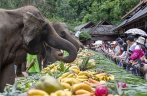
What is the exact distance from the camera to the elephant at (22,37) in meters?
6.81

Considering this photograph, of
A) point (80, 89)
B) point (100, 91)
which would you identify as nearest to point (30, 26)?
point (80, 89)

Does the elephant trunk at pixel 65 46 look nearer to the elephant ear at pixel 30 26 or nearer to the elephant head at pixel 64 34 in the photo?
the elephant ear at pixel 30 26

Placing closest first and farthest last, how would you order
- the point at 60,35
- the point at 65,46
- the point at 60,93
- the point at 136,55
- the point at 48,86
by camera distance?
the point at 60,93 → the point at 48,86 → the point at 65,46 → the point at 136,55 → the point at 60,35

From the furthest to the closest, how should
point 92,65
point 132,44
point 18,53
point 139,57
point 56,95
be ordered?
point 132,44 → point 139,57 → point 18,53 → point 92,65 → point 56,95

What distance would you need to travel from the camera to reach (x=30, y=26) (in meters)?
6.84

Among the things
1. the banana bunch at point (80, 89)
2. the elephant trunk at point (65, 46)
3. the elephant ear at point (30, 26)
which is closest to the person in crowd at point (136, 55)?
the elephant trunk at point (65, 46)

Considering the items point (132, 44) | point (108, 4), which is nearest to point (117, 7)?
point (108, 4)

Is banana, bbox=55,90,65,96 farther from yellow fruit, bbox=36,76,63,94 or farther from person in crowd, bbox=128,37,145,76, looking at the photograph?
person in crowd, bbox=128,37,145,76

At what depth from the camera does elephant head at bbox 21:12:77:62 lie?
685 cm

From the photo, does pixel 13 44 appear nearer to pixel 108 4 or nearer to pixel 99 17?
pixel 108 4

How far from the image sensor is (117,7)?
2108 inches

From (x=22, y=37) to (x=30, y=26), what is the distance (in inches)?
13.9

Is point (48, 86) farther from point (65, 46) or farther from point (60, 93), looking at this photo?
point (65, 46)

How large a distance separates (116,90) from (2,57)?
4.02 m
